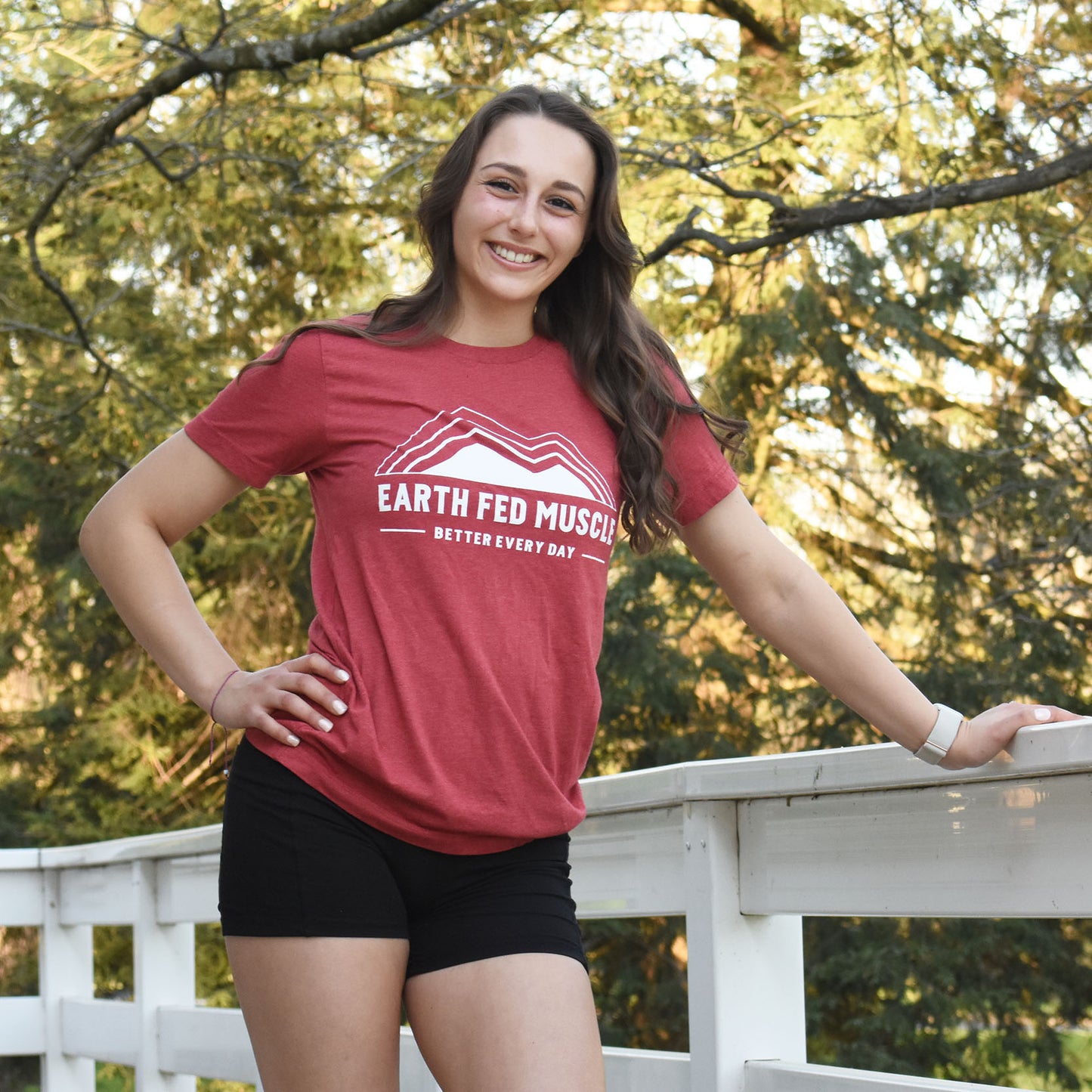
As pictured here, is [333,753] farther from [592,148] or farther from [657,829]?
[592,148]

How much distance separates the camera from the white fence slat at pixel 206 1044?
3094mm

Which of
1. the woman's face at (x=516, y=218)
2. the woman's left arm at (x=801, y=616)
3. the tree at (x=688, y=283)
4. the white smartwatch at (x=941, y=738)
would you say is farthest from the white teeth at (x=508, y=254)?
the tree at (x=688, y=283)

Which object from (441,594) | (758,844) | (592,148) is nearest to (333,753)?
(441,594)

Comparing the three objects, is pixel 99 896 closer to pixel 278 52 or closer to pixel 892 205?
pixel 278 52

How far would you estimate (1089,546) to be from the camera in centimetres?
648

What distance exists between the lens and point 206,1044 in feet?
10.7

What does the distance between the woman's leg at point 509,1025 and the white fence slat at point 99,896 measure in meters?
2.02

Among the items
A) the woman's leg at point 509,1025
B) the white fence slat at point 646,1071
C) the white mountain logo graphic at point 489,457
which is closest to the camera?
the woman's leg at point 509,1025

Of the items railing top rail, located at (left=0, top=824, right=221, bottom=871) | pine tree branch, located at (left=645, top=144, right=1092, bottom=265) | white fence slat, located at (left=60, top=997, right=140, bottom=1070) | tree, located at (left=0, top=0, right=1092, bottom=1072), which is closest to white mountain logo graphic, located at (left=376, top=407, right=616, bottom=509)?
railing top rail, located at (left=0, top=824, right=221, bottom=871)

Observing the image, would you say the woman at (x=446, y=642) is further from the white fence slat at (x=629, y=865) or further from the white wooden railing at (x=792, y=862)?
the white fence slat at (x=629, y=865)

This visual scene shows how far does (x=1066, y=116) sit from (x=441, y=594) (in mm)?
5879

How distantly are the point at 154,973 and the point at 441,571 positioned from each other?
2179mm

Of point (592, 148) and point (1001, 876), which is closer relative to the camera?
point (1001, 876)

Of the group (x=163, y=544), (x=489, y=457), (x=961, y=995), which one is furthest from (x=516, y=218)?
(x=961, y=995)
